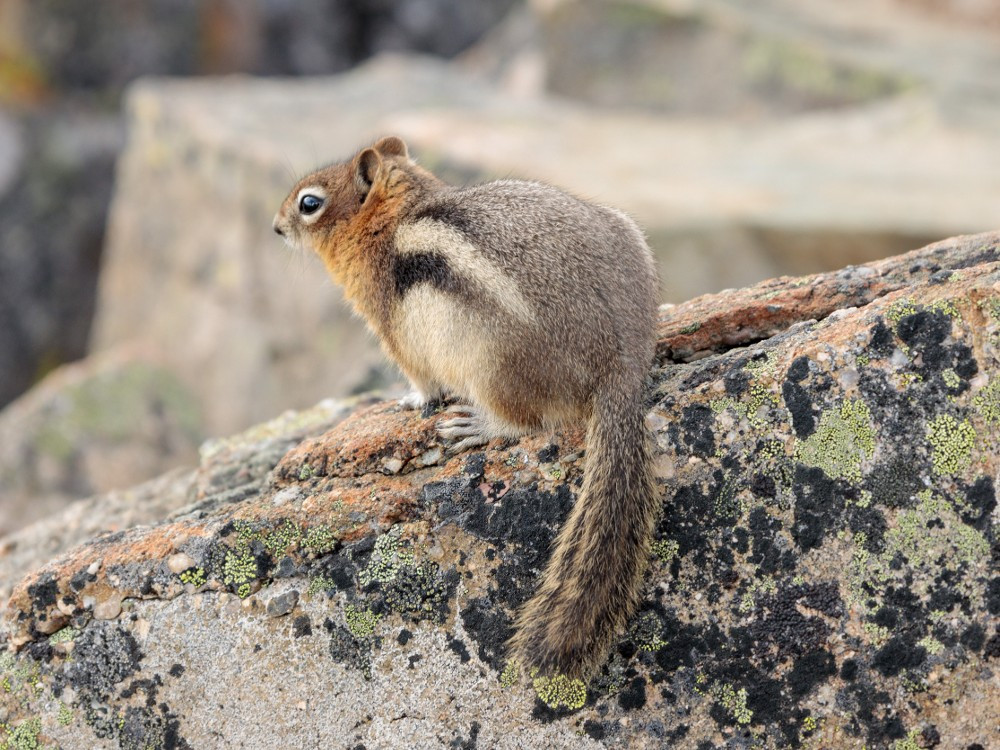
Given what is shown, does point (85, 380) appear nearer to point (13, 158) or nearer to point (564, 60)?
point (13, 158)

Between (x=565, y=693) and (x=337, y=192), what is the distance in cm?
257

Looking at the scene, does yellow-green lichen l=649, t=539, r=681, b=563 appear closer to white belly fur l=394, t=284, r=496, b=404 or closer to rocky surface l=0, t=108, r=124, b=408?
white belly fur l=394, t=284, r=496, b=404

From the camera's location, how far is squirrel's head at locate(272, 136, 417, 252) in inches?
184

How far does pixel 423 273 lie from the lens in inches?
163

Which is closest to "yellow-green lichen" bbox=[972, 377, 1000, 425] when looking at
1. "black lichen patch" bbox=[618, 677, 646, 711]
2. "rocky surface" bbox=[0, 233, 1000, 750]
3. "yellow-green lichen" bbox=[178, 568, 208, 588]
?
"rocky surface" bbox=[0, 233, 1000, 750]

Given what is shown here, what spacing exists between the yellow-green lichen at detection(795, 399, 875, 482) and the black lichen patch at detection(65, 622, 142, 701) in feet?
7.49

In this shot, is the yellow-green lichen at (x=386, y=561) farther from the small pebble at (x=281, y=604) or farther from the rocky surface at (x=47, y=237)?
the rocky surface at (x=47, y=237)

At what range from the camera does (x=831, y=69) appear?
1374 cm

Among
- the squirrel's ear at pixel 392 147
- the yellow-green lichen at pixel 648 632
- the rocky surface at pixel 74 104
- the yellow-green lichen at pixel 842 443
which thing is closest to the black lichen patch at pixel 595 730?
the yellow-green lichen at pixel 648 632

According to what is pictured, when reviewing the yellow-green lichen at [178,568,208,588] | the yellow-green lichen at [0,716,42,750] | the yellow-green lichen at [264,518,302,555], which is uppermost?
the yellow-green lichen at [264,518,302,555]

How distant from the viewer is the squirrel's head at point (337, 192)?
4.68 m

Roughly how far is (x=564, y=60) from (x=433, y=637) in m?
13.3

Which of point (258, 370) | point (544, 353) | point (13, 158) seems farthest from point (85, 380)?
point (544, 353)

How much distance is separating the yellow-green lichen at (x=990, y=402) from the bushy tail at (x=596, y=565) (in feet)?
3.30
